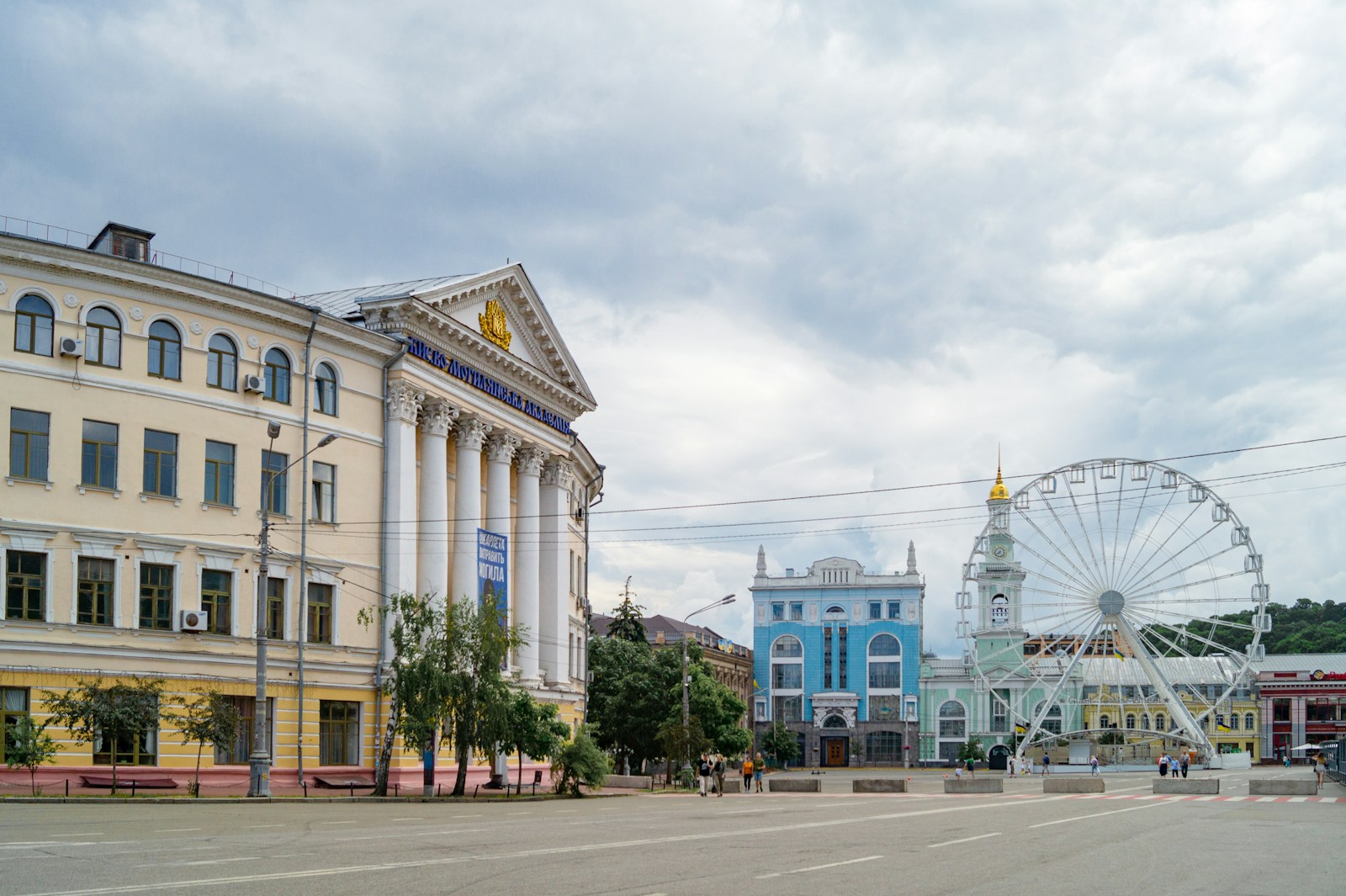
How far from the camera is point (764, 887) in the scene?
601 inches

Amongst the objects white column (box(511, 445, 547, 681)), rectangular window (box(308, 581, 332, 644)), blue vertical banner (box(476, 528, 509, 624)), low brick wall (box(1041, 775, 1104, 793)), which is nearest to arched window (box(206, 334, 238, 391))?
rectangular window (box(308, 581, 332, 644))

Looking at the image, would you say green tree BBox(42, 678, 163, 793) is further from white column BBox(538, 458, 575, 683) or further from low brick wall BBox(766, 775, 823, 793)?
low brick wall BBox(766, 775, 823, 793)

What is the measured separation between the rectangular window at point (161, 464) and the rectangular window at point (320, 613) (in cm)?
647

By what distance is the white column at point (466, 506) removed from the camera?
5541 cm

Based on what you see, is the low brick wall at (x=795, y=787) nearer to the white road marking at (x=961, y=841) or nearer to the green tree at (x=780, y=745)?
the white road marking at (x=961, y=841)

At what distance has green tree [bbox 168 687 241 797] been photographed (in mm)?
39688

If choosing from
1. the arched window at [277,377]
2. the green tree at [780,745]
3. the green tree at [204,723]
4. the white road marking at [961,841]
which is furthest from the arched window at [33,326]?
the green tree at [780,745]

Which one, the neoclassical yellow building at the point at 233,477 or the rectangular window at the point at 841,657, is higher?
the neoclassical yellow building at the point at 233,477

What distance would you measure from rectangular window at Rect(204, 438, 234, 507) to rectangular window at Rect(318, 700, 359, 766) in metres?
7.95

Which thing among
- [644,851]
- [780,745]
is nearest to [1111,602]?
[780,745]

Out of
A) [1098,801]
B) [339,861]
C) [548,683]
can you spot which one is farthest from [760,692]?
[339,861]

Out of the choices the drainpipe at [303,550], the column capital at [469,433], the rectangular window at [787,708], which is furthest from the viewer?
the rectangular window at [787,708]

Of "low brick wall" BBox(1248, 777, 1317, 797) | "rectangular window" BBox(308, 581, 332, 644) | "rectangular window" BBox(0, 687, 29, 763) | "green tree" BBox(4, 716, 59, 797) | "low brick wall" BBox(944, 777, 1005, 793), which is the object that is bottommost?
"low brick wall" BBox(944, 777, 1005, 793)

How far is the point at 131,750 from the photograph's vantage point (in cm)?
4103
